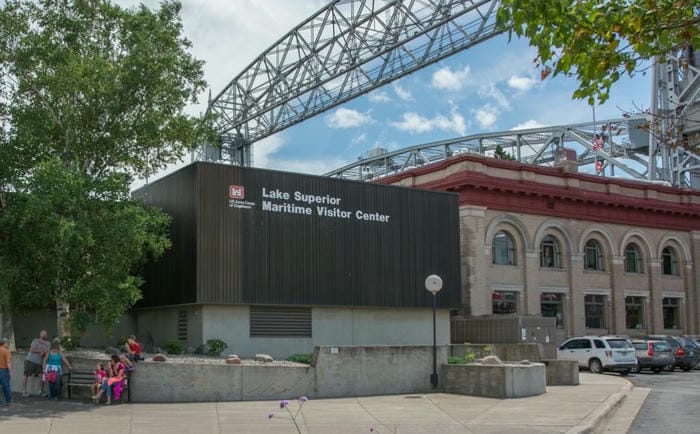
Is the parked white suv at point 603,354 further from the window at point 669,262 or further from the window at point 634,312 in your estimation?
the window at point 669,262

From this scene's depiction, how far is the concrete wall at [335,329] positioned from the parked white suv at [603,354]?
26.1 ft

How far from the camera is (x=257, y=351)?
997 inches

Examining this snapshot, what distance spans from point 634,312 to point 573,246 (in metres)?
6.81

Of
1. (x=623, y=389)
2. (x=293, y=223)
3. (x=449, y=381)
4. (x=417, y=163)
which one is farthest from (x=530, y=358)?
(x=417, y=163)

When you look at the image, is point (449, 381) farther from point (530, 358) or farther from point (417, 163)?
point (417, 163)

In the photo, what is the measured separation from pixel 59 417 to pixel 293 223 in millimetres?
11727

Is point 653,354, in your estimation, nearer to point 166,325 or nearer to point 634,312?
point 634,312

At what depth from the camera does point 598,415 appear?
57.9 ft

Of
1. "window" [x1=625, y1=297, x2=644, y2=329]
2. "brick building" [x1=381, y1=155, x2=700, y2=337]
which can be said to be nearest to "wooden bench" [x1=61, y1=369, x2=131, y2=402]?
"brick building" [x1=381, y1=155, x2=700, y2=337]

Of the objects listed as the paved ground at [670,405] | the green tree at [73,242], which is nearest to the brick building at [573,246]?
the paved ground at [670,405]

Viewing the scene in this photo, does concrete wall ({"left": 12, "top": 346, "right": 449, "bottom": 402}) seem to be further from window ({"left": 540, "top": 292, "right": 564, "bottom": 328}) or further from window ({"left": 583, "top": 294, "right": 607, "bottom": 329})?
window ({"left": 583, "top": 294, "right": 607, "bottom": 329})

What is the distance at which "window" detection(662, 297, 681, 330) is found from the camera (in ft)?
158

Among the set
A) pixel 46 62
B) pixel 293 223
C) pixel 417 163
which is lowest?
pixel 293 223

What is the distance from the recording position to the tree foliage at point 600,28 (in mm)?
9609
